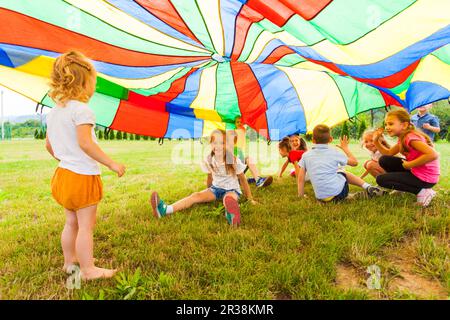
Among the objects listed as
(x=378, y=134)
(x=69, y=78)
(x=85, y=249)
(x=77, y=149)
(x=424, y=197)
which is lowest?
(x=85, y=249)

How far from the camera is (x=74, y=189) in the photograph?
5.30 feet

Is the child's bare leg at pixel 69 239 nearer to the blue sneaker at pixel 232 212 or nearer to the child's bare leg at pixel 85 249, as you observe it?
the child's bare leg at pixel 85 249

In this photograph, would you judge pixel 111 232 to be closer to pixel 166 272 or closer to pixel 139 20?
pixel 166 272

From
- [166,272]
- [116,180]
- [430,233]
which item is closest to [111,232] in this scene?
[166,272]

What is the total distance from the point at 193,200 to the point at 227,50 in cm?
151

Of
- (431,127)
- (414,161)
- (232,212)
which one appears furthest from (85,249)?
(431,127)

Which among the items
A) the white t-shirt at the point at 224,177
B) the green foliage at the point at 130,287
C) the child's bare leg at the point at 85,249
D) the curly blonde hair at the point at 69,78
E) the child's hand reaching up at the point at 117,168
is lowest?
the green foliage at the point at 130,287

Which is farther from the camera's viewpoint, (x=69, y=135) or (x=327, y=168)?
(x=327, y=168)

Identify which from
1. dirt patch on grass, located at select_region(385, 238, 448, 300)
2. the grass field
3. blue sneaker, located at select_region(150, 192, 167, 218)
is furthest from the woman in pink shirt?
blue sneaker, located at select_region(150, 192, 167, 218)

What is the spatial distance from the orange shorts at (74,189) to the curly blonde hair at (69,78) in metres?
0.41

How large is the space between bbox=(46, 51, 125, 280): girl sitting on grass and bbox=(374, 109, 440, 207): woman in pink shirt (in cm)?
262

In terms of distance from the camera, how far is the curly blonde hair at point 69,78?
5.17ft

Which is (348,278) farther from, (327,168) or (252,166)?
(252,166)

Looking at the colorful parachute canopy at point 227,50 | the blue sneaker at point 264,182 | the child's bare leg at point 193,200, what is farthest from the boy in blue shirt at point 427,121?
the child's bare leg at point 193,200
